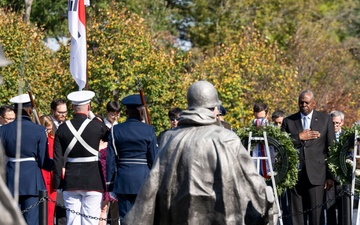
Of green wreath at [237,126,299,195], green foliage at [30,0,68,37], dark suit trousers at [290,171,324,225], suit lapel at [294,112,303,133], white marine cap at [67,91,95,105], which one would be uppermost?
green foliage at [30,0,68,37]

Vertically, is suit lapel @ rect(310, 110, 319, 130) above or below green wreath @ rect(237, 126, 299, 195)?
above

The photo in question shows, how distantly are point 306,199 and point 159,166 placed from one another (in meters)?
6.50

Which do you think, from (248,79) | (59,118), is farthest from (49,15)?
(59,118)

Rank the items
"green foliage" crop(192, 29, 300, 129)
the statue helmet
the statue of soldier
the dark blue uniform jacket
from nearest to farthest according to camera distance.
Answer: the statue of soldier → the statue helmet → the dark blue uniform jacket → "green foliage" crop(192, 29, 300, 129)

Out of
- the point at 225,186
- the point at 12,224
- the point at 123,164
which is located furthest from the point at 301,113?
the point at 12,224

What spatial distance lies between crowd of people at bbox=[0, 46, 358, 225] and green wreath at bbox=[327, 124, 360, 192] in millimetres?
167

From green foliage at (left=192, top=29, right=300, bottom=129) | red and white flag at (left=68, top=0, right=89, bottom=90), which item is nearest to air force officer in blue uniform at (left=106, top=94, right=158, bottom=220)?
red and white flag at (left=68, top=0, right=89, bottom=90)

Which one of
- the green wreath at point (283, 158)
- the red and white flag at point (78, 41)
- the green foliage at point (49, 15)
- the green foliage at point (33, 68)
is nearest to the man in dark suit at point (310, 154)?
the green wreath at point (283, 158)

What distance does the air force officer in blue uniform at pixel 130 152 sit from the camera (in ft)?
36.8

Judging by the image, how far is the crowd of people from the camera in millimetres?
6777

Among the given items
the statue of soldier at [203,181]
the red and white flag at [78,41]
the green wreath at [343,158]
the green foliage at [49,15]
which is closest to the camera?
the statue of soldier at [203,181]

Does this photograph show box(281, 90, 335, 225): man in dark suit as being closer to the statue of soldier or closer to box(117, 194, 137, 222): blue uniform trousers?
box(117, 194, 137, 222): blue uniform trousers

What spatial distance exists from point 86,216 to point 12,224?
8723mm

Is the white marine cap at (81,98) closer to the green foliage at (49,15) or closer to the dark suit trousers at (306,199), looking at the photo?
the dark suit trousers at (306,199)
